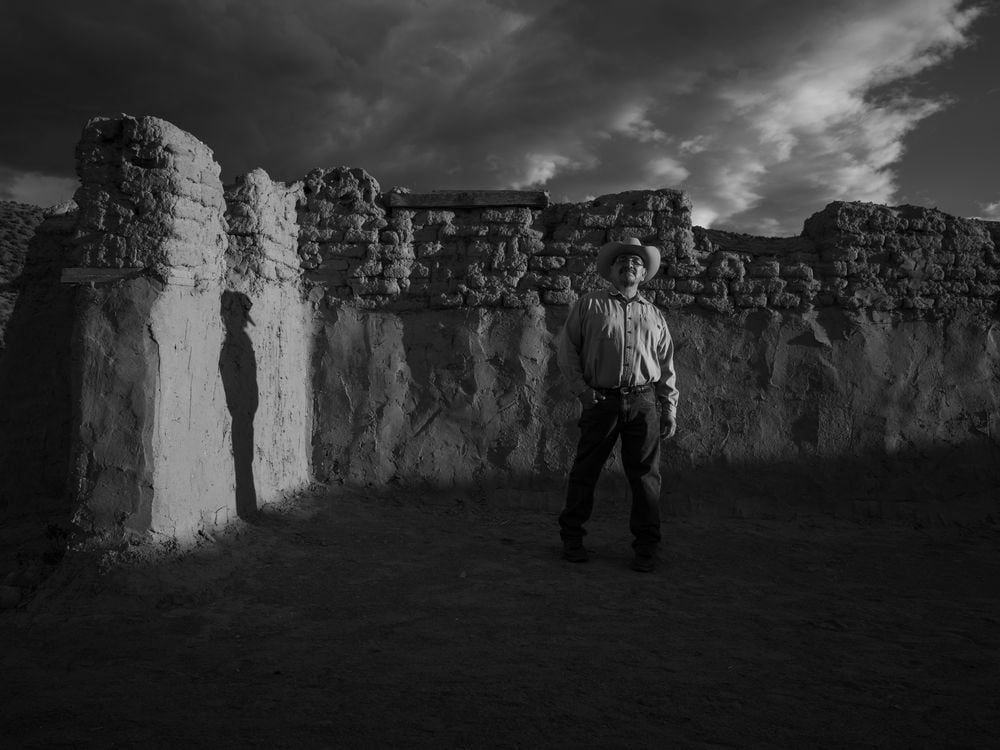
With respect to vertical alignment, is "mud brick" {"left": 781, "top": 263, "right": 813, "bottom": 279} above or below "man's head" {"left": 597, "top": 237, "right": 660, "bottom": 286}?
above

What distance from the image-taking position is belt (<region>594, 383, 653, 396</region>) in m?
3.47

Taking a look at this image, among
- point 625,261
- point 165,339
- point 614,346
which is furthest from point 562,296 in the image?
point 165,339

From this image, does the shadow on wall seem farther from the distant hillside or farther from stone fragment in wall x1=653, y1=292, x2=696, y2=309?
→ the distant hillside

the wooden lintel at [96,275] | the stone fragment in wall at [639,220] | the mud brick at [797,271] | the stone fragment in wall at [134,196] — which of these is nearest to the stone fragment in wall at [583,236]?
the stone fragment in wall at [639,220]

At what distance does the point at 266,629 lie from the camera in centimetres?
266

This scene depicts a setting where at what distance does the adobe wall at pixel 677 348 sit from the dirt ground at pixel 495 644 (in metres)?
0.63

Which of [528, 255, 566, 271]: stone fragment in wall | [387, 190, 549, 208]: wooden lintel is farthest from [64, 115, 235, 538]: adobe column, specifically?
[528, 255, 566, 271]: stone fragment in wall

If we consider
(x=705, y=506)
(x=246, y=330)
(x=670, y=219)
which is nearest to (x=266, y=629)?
(x=246, y=330)

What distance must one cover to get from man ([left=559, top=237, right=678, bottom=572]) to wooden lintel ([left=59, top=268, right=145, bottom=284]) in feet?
7.18

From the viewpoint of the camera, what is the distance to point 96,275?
324 cm

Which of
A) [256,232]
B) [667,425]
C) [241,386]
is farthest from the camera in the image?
[256,232]

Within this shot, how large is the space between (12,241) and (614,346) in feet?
44.8

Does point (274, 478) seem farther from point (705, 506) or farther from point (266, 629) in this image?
point (705, 506)

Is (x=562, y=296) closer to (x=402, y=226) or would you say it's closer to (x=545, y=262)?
(x=545, y=262)
